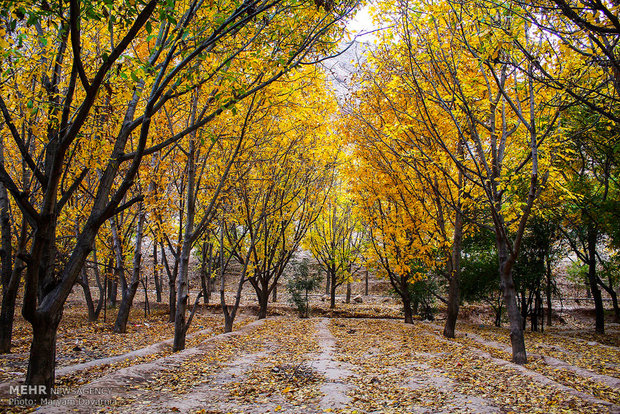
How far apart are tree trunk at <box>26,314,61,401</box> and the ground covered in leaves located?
22cm

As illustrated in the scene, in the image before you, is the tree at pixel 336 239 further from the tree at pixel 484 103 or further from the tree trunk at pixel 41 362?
the tree trunk at pixel 41 362

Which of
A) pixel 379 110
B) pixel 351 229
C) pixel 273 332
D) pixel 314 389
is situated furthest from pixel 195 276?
pixel 314 389

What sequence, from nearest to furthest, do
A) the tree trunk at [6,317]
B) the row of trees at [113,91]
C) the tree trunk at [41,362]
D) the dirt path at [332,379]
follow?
the row of trees at [113,91] < the tree trunk at [41,362] < the dirt path at [332,379] < the tree trunk at [6,317]

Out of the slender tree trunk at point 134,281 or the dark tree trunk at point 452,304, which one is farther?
the slender tree trunk at point 134,281

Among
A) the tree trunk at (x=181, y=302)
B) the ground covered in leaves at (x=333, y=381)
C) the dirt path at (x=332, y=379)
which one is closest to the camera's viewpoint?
the ground covered in leaves at (x=333, y=381)

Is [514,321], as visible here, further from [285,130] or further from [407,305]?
[407,305]

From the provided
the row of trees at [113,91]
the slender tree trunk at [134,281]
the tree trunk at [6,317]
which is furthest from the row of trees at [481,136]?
the tree trunk at [6,317]

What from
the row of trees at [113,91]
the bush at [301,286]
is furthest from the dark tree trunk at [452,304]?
the bush at [301,286]

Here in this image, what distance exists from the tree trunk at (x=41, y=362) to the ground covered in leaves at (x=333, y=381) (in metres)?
0.22

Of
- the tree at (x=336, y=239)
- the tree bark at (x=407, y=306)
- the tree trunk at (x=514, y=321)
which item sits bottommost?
the tree bark at (x=407, y=306)

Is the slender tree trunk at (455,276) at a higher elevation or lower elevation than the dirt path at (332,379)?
higher

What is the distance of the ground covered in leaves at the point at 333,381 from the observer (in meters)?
4.89

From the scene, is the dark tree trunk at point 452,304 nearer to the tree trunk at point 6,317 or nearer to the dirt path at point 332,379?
the dirt path at point 332,379

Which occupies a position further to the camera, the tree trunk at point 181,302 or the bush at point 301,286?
the bush at point 301,286
